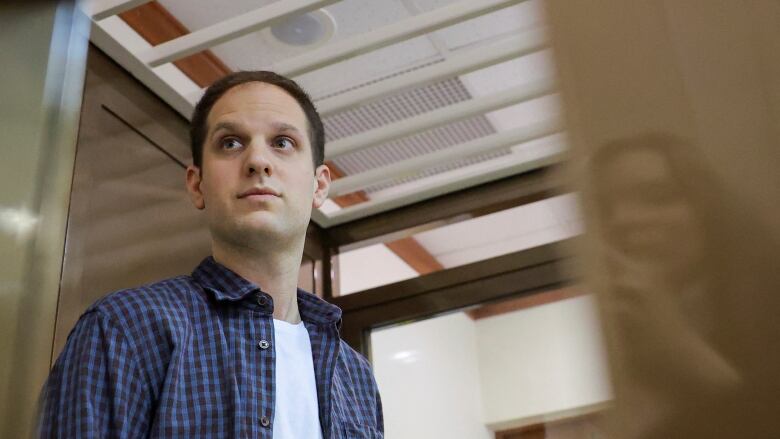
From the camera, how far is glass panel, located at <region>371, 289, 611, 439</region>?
2357 millimetres

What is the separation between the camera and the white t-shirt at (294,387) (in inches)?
42.4

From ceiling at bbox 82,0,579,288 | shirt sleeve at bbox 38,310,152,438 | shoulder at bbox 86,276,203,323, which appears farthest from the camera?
ceiling at bbox 82,0,579,288

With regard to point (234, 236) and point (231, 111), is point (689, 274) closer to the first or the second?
point (234, 236)

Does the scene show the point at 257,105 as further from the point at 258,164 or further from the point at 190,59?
the point at 190,59

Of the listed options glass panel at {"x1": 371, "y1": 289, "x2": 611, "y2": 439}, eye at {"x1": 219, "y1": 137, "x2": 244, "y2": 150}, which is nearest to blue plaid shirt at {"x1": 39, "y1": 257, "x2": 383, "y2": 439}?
eye at {"x1": 219, "y1": 137, "x2": 244, "y2": 150}

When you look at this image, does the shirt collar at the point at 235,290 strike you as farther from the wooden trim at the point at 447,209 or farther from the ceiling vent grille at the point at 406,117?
the wooden trim at the point at 447,209

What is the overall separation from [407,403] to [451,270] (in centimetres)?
52

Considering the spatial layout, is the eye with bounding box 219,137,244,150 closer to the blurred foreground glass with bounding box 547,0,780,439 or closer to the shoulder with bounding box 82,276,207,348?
the shoulder with bounding box 82,276,207,348

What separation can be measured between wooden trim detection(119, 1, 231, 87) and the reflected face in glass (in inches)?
74.8

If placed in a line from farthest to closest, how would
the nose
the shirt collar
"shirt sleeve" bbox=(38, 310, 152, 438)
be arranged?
the nose, the shirt collar, "shirt sleeve" bbox=(38, 310, 152, 438)

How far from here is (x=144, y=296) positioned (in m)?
1.07

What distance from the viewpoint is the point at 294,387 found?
1.13 meters

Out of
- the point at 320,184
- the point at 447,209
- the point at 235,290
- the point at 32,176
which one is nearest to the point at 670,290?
the point at 235,290

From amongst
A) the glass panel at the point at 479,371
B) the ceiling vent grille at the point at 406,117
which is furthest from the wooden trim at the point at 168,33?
the glass panel at the point at 479,371
